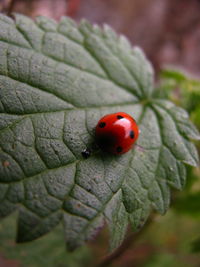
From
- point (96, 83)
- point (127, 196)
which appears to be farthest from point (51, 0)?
point (127, 196)

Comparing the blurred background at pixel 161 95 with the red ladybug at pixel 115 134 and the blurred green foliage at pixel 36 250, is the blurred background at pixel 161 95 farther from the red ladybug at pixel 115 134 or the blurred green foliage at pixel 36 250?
the red ladybug at pixel 115 134

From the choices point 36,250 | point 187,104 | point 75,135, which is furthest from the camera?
point 36,250

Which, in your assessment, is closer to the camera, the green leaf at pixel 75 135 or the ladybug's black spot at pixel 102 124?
the green leaf at pixel 75 135

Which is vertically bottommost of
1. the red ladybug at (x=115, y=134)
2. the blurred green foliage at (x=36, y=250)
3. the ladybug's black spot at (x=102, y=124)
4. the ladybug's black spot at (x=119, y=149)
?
the blurred green foliage at (x=36, y=250)

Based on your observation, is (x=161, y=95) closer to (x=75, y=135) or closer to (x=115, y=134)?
(x=115, y=134)

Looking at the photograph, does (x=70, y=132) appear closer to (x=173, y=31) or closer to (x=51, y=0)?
(x=51, y=0)

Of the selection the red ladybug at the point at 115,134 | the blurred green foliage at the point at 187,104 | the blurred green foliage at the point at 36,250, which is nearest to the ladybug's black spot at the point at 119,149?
the red ladybug at the point at 115,134

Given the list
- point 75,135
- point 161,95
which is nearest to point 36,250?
point 75,135
